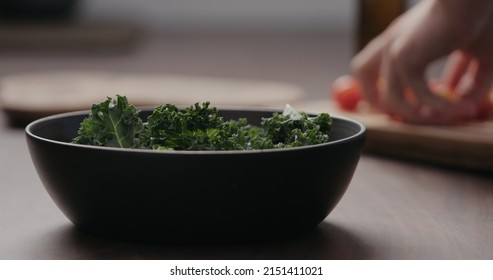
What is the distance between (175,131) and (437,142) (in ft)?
2.16

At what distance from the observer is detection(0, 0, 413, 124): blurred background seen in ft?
9.54

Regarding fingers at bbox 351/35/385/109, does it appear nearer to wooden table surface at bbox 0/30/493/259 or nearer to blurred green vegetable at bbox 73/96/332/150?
wooden table surface at bbox 0/30/493/259

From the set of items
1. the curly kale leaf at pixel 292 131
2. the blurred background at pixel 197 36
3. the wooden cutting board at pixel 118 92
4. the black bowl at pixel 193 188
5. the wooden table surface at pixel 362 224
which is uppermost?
the curly kale leaf at pixel 292 131

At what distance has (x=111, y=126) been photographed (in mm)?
928

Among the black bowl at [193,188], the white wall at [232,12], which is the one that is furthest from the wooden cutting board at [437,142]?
the white wall at [232,12]

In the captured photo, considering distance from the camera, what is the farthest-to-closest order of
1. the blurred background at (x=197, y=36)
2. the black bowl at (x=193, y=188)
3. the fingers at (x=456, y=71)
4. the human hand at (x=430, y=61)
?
the blurred background at (x=197, y=36), the fingers at (x=456, y=71), the human hand at (x=430, y=61), the black bowl at (x=193, y=188)

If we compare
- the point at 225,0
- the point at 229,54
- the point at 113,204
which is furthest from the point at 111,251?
the point at 225,0

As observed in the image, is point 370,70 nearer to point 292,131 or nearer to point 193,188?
point 292,131

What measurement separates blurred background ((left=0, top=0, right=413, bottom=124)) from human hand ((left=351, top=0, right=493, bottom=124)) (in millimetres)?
312

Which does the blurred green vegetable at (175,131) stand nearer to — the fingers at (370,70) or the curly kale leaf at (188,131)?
the curly kale leaf at (188,131)

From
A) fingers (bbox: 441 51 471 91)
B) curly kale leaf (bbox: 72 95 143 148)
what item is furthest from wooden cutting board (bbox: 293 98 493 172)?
curly kale leaf (bbox: 72 95 143 148)

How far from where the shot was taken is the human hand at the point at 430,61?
1.38 m

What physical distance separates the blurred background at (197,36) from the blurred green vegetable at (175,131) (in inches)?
38.5

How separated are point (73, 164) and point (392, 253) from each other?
34cm
